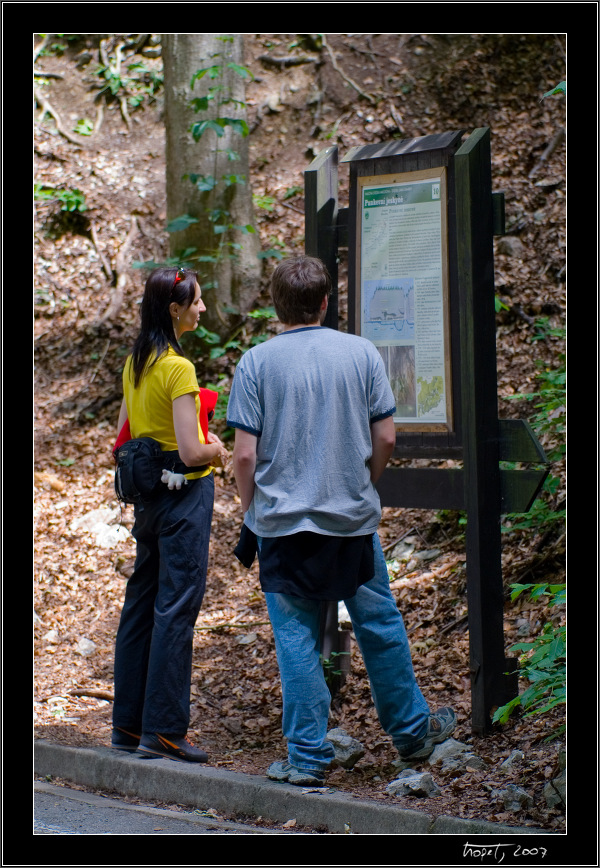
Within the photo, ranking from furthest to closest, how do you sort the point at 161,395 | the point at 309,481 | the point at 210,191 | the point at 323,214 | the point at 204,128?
the point at 210,191 < the point at 204,128 < the point at 323,214 < the point at 161,395 < the point at 309,481

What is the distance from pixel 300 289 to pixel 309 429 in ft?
1.92

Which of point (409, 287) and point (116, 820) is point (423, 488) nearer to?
point (409, 287)

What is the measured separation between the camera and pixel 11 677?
3525 mm

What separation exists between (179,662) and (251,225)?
5718 millimetres

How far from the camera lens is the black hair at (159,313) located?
3.93 metres

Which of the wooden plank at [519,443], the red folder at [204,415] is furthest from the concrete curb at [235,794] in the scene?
the wooden plank at [519,443]

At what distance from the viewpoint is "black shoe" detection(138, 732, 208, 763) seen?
3945 millimetres

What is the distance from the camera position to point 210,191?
28.3ft

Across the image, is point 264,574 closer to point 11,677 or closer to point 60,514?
point 11,677

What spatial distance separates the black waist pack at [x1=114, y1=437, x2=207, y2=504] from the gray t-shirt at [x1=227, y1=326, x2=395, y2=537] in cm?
55

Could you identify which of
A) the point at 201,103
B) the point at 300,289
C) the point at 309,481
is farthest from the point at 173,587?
the point at 201,103

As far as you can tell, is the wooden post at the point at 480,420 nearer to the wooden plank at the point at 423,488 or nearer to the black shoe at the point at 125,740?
the wooden plank at the point at 423,488

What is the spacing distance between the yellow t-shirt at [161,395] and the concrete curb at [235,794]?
4.39 feet

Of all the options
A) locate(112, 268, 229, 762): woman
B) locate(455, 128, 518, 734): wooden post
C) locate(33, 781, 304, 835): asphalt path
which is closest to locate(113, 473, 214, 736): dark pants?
locate(112, 268, 229, 762): woman
